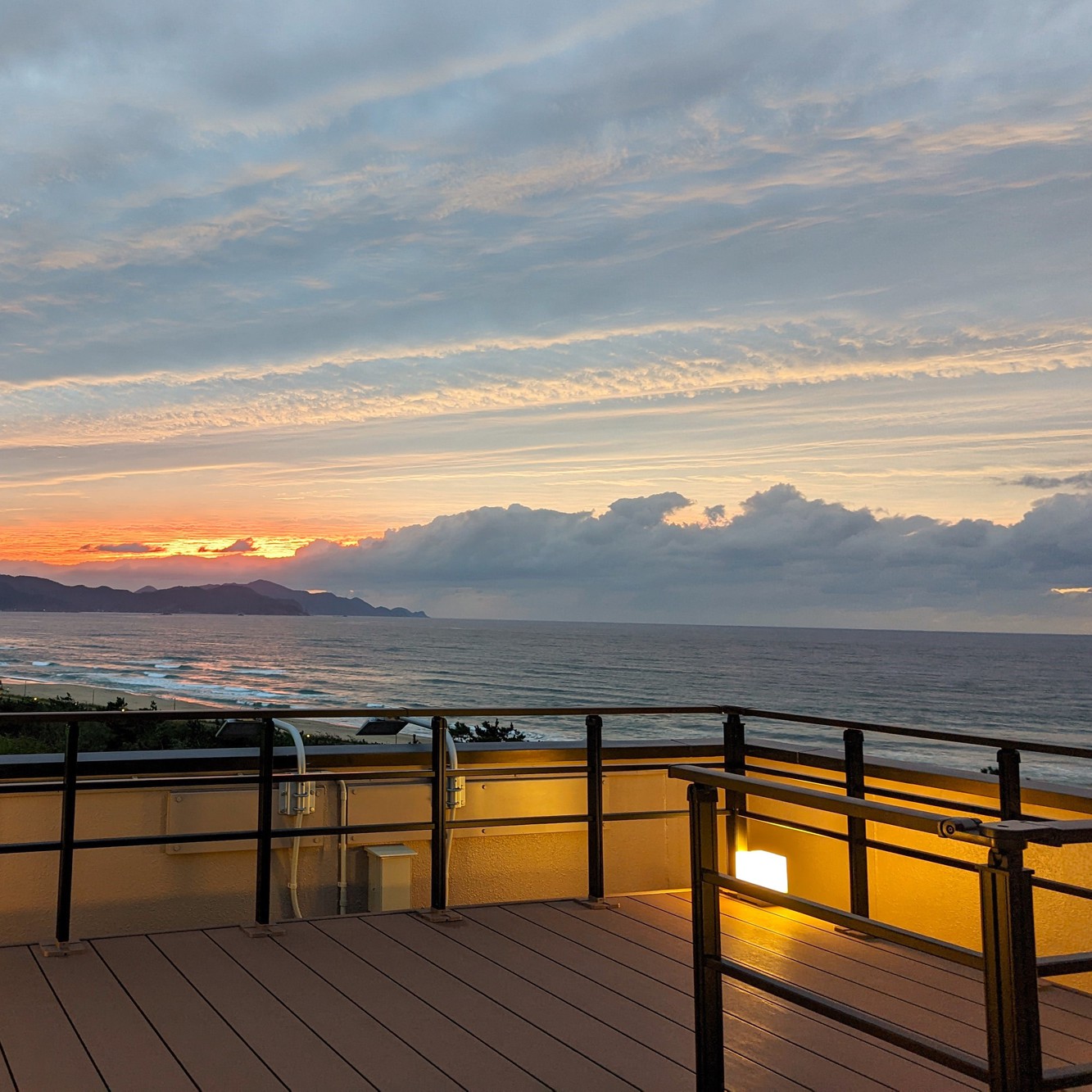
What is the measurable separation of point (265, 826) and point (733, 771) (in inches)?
77.0

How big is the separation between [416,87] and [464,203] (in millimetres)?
2306

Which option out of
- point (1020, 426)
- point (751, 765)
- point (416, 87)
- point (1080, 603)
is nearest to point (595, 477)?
point (1020, 426)

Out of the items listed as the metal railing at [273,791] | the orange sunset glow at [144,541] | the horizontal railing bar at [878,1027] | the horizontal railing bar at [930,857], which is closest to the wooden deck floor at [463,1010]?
the metal railing at [273,791]

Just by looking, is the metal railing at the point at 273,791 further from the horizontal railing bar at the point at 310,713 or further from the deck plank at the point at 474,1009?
the deck plank at the point at 474,1009

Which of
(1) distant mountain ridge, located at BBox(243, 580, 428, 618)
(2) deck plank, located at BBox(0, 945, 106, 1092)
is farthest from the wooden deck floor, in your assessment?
(1) distant mountain ridge, located at BBox(243, 580, 428, 618)

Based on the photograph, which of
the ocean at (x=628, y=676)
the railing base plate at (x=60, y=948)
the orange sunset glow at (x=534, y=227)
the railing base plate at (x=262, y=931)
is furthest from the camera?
the ocean at (x=628, y=676)

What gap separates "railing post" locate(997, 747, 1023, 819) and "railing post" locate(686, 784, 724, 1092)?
156cm

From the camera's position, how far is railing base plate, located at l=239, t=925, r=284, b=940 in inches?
148

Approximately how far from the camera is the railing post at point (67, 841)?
3.54 m

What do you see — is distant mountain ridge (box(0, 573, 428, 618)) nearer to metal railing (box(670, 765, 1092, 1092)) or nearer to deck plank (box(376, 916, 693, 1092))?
deck plank (box(376, 916, 693, 1092))

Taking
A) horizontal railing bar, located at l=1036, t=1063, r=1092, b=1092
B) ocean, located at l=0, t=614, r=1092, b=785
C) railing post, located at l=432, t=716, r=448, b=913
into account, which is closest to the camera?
horizontal railing bar, located at l=1036, t=1063, r=1092, b=1092

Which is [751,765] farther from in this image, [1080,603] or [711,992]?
[1080,603]

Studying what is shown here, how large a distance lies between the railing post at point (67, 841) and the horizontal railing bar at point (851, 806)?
2270 mm

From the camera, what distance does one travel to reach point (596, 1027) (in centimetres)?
291
